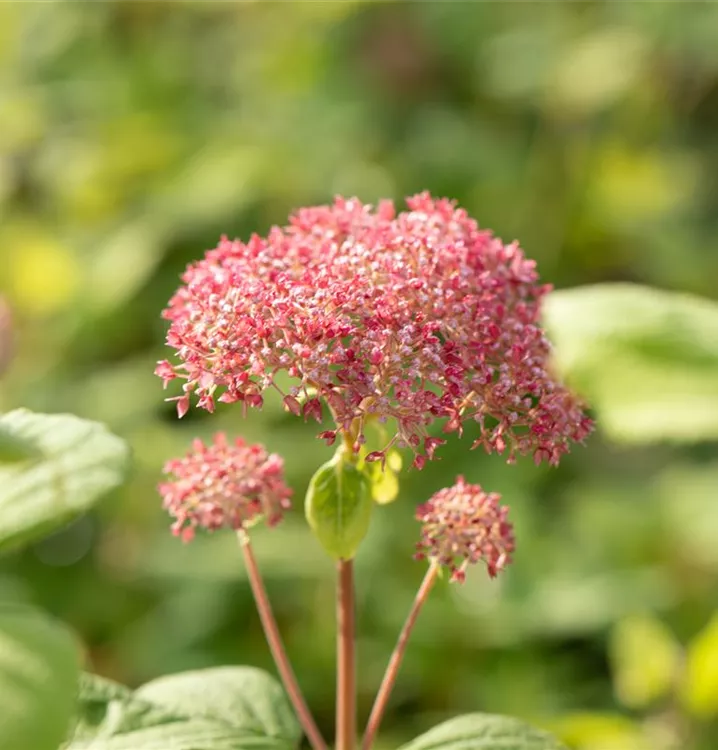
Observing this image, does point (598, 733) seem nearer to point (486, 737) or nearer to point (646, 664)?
point (646, 664)

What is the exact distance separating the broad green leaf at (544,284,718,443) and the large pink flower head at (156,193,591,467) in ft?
0.50

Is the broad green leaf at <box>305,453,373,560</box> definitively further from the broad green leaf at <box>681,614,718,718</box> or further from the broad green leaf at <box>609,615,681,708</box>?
the broad green leaf at <box>609,615,681,708</box>

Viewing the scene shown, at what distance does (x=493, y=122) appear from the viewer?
12.6ft

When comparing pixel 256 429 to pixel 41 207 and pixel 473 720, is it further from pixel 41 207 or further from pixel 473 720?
pixel 473 720

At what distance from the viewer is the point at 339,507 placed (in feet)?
3.10

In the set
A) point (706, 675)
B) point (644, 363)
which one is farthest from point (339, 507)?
point (706, 675)

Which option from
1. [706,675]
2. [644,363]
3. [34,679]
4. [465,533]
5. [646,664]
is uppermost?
[644,363]

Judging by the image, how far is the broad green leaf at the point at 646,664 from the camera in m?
2.05

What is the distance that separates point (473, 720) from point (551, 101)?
2.95 m

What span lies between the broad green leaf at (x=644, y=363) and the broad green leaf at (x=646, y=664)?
1.45 meters

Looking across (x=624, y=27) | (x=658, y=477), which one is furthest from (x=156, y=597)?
(x=624, y=27)

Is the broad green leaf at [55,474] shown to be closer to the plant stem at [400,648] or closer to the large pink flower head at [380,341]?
the large pink flower head at [380,341]

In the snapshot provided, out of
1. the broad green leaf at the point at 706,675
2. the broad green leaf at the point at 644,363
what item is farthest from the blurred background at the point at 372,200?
the broad green leaf at the point at 644,363

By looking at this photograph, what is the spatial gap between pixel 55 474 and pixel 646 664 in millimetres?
1612
